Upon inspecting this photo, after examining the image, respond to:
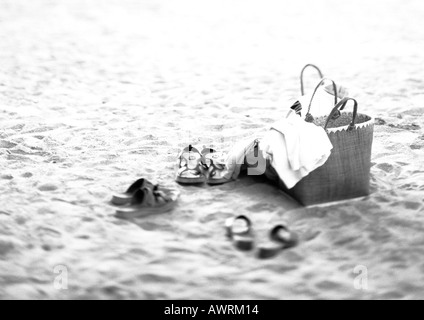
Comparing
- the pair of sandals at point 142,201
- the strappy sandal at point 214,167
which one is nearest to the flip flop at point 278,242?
the pair of sandals at point 142,201

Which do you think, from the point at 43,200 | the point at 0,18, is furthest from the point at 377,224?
the point at 0,18

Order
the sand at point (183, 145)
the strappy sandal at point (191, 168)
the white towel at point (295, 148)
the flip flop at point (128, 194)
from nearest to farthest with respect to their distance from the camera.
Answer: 1. the sand at point (183, 145)
2. the white towel at point (295, 148)
3. the flip flop at point (128, 194)
4. the strappy sandal at point (191, 168)

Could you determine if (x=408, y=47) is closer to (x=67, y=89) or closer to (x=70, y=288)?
(x=67, y=89)

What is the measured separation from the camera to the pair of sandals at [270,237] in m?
2.94

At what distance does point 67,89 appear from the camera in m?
5.95

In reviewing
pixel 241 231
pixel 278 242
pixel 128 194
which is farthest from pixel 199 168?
pixel 278 242

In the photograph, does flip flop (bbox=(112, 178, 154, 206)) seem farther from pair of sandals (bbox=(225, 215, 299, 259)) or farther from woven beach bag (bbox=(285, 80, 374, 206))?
woven beach bag (bbox=(285, 80, 374, 206))

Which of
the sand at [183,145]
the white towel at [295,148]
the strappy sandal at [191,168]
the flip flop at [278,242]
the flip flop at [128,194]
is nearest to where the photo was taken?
the sand at [183,145]

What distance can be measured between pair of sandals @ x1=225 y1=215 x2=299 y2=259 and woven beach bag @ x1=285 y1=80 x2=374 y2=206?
39 centimetres

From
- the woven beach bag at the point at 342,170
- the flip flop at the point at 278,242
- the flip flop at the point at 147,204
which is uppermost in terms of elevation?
the woven beach bag at the point at 342,170

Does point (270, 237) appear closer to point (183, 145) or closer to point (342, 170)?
point (342, 170)

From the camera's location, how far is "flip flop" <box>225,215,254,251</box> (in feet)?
9.89

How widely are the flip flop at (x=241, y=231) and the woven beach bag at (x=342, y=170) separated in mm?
404

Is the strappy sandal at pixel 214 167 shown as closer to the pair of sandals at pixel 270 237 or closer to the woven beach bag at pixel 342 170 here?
the woven beach bag at pixel 342 170
